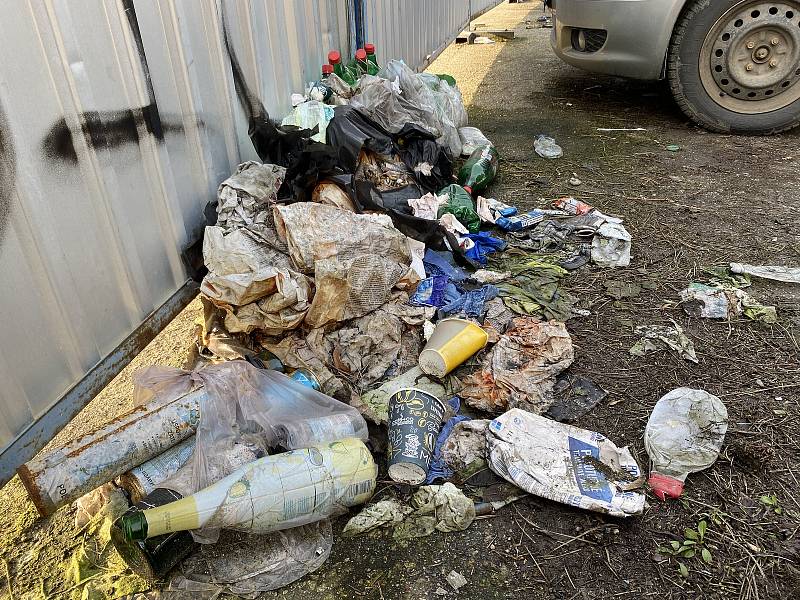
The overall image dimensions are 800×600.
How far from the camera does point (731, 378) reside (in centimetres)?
240

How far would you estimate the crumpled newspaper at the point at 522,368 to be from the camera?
7.53 ft

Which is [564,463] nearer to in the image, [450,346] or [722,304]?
[450,346]

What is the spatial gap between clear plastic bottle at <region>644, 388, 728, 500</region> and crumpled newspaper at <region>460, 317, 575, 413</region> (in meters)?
0.41

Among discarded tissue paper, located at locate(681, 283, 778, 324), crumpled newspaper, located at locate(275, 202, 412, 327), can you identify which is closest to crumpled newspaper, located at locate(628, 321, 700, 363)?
discarded tissue paper, located at locate(681, 283, 778, 324)

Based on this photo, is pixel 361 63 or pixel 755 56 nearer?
pixel 361 63

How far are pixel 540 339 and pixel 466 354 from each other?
362mm

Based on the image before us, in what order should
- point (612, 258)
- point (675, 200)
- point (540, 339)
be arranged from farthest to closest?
point (675, 200)
point (612, 258)
point (540, 339)

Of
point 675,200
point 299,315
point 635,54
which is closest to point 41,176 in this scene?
point 299,315

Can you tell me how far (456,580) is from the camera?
172cm

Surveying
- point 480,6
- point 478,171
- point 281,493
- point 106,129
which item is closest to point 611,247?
point 478,171

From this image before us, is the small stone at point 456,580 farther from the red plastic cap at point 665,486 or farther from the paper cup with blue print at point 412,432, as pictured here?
the red plastic cap at point 665,486

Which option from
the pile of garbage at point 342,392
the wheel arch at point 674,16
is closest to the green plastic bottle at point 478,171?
the pile of garbage at point 342,392

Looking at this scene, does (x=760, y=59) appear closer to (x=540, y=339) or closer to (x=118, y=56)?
(x=540, y=339)

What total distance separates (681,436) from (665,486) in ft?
0.69
